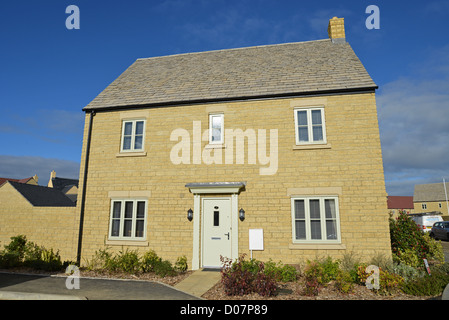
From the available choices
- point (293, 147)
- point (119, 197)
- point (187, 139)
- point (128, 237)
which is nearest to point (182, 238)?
point (128, 237)

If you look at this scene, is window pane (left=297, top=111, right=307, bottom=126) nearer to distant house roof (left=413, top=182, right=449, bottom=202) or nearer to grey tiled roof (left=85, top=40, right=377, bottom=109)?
grey tiled roof (left=85, top=40, right=377, bottom=109)

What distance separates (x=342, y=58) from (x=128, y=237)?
11.8 m

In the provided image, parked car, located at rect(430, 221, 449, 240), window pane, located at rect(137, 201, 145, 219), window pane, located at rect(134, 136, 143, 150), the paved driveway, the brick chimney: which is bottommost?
the paved driveway

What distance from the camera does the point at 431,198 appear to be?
5575cm

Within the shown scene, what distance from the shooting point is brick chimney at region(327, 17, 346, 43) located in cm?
1397

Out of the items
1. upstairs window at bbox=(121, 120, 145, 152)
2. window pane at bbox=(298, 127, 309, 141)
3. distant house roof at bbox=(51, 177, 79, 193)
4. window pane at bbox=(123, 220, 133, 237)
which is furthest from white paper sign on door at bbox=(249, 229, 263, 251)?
distant house roof at bbox=(51, 177, 79, 193)

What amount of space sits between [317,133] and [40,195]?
72.6ft

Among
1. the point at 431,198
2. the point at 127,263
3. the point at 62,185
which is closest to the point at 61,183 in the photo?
the point at 62,185

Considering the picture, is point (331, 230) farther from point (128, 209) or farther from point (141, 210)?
point (128, 209)

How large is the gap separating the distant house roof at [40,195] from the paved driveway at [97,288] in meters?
13.2

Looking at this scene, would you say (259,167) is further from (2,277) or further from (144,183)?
(2,277)

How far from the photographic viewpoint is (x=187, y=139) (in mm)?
11195

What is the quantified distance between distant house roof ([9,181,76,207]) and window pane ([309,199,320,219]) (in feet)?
63.1

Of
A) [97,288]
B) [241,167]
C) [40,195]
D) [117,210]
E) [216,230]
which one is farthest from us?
[40,195]
